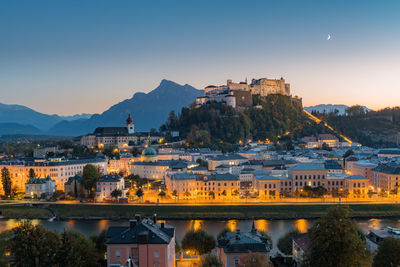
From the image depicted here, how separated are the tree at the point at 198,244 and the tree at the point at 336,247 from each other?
5.28m

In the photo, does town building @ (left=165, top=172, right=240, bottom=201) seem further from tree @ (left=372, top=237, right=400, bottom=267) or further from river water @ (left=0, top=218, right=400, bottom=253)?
tree @ (left=372, top=237, right=400, bottom=267)

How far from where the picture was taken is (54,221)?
84.4 feet

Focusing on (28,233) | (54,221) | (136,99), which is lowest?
(54,221)

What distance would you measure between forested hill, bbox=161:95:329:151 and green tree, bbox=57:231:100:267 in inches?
1408

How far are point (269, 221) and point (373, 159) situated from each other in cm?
2046

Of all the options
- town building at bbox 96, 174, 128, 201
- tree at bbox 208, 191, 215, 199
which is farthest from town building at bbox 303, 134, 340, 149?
town building at bbox 96, 174, 128, 201

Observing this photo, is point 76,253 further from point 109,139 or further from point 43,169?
point 109,139

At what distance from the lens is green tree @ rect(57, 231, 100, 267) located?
1180 centimetres

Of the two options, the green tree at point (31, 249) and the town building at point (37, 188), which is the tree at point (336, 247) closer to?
the green tree at point (31, 249)

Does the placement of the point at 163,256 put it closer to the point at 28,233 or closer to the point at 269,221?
the point at 28,233

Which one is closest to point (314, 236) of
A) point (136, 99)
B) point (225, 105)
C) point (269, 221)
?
point (269, 221)

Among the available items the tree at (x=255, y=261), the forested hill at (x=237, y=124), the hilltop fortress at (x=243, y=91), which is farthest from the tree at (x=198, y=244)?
the hilltop fortress at (x=243, y=91)

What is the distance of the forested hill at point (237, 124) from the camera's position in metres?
52.2

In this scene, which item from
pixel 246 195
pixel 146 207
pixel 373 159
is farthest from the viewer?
pixel 373 159
